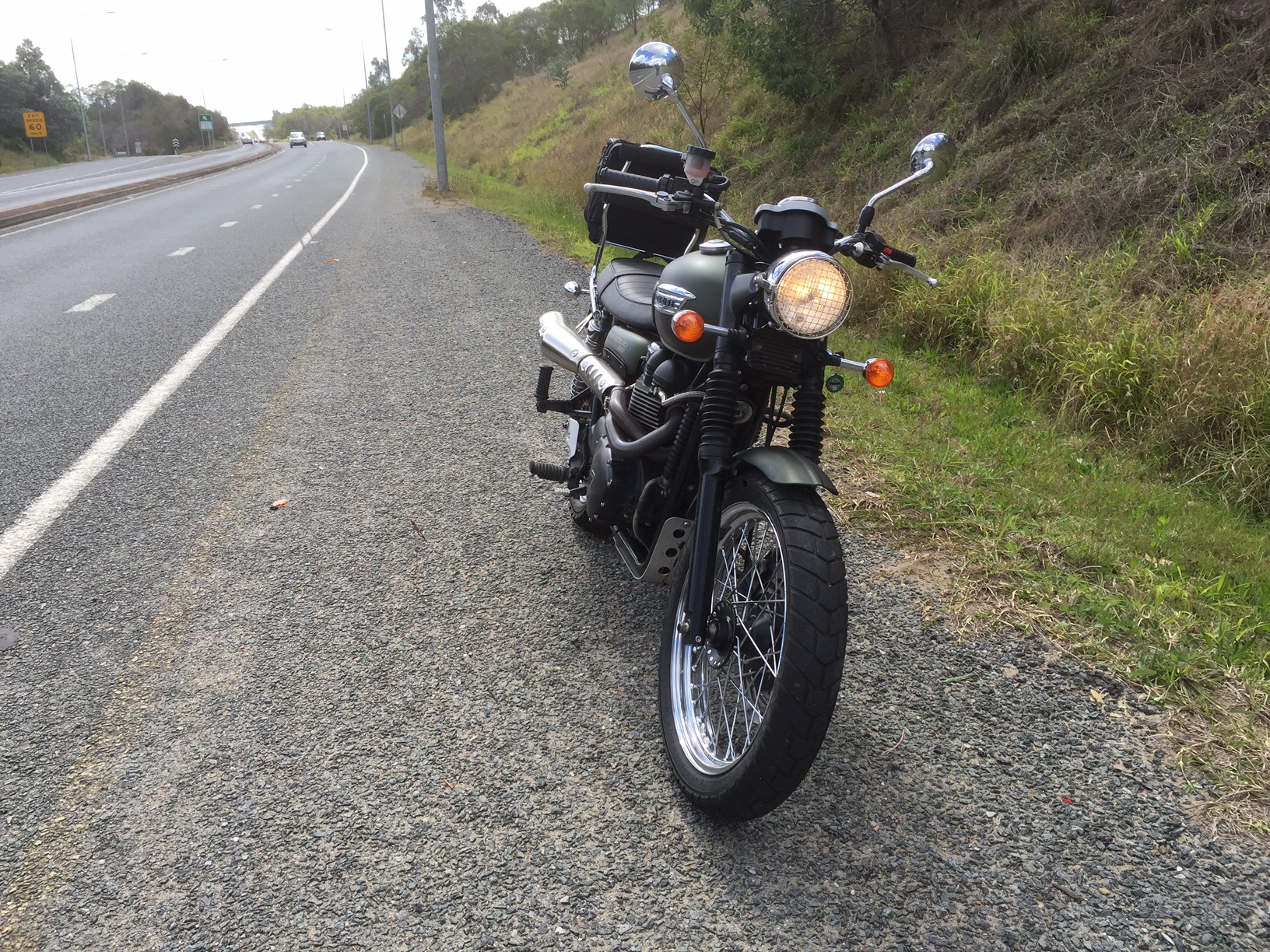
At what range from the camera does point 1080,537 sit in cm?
362

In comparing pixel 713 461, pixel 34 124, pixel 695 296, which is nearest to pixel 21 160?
pixel 34 124

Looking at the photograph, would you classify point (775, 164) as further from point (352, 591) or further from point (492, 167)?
point (492, 167)

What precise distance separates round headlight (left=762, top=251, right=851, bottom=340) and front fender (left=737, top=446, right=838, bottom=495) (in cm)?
33

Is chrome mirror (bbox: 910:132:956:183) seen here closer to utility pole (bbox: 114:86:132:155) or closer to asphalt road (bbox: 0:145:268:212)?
asphalt road (bbox: 0:145:268:212)

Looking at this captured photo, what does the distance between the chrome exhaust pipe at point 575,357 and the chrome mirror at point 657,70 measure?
38.6 inches

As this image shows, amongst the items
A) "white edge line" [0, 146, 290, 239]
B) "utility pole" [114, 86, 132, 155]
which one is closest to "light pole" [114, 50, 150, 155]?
"utility pole" [114, 86, 132, 155]

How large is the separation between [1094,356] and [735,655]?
12.5 ft

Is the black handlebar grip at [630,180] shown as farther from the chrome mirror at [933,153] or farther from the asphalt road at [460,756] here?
the asphalt road at [460,756]

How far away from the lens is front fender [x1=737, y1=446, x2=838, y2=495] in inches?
87.5

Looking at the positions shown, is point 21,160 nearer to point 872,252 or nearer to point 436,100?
point 436,100

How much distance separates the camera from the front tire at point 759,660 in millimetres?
2037

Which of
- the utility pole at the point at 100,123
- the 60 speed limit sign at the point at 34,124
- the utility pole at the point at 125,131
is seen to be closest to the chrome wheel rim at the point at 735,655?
the 60 speed limit sign at the point at 34,124

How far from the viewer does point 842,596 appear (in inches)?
82.7

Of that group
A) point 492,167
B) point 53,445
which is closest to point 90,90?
point 492,167
